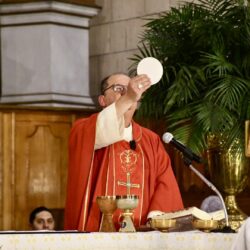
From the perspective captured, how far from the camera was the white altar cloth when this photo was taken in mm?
5551

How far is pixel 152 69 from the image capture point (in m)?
6.18

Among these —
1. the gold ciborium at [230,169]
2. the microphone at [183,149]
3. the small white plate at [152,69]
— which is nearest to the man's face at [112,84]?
the small white plate at [152,69]

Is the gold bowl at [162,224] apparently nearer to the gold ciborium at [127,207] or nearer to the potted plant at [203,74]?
the gold ciborium at [127,207]

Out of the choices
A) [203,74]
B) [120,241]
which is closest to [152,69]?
[120,241]

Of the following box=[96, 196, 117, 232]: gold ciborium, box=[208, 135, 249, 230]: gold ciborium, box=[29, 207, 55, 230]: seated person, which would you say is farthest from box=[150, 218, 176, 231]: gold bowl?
box=[29, 207, 55, 230]: seated person

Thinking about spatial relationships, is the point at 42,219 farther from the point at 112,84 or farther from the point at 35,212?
the point at 112,84

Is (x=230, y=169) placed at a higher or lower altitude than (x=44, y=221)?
higher

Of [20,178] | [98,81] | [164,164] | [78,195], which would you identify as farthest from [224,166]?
[98,81]

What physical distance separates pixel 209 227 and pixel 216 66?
1755 mm

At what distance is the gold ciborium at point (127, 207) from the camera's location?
6035 millimetres

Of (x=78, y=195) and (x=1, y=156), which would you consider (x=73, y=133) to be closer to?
(x=78, y=195)

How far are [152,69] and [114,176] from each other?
2.84 ft

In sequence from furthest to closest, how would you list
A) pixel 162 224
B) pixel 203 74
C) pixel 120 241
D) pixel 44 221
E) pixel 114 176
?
pixel 44 221 → pixel 203 74 → pixel 114 176 → pixel 162 224 → pixel 120 241

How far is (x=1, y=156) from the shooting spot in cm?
1010
